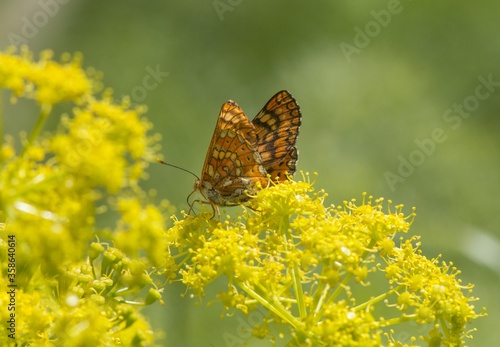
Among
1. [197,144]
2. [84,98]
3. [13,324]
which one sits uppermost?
[197,144]

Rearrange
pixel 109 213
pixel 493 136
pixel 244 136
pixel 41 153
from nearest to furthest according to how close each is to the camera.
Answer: pixel 41 153, pixel 244 136, pixel 109 213, pixel 493 136

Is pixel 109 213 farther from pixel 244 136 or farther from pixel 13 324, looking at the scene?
pixel 13 324

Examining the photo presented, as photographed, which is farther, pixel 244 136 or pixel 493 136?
pixel 493 136

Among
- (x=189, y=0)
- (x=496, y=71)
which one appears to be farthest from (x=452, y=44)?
(x=189, y=0)

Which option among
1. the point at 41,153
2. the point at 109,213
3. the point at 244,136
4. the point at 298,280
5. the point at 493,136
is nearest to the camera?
the point at 41,153
